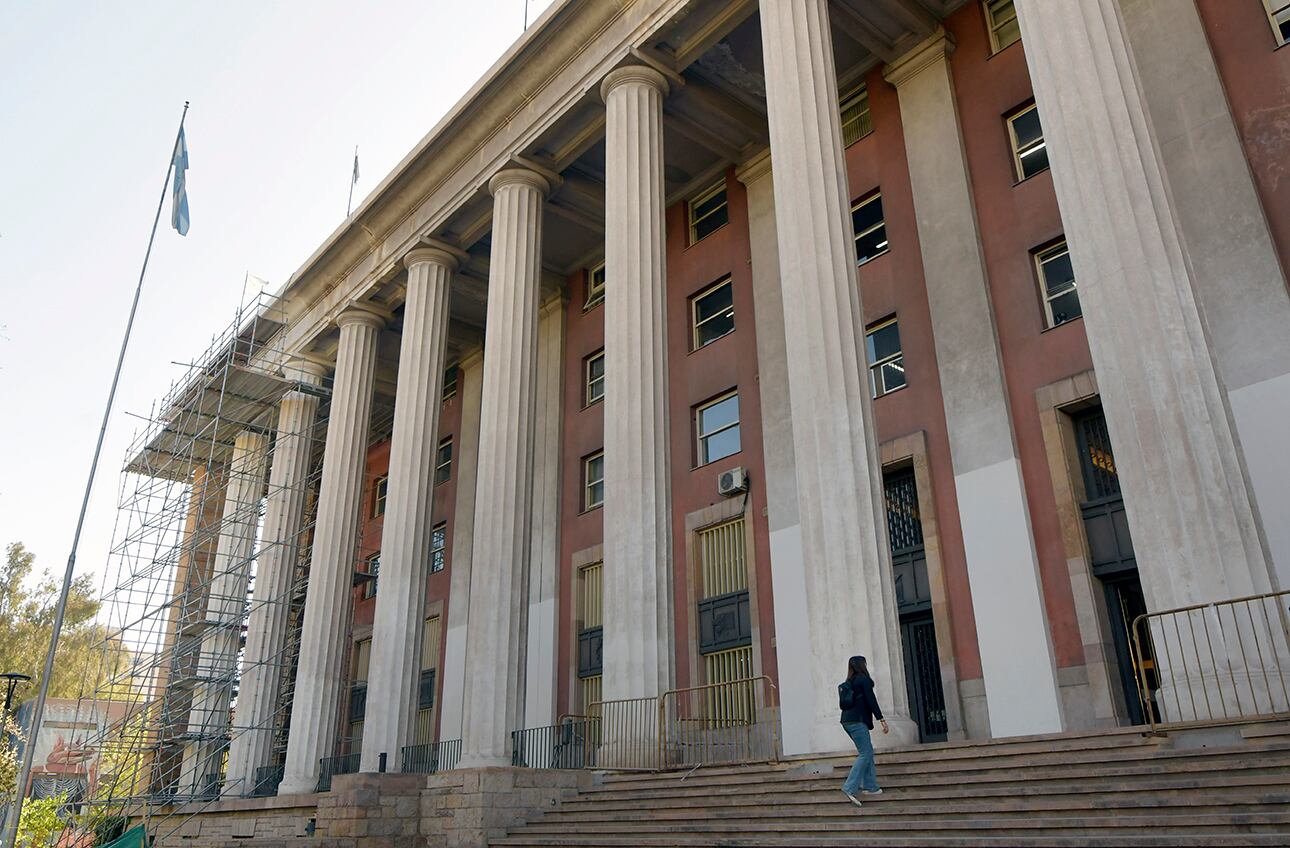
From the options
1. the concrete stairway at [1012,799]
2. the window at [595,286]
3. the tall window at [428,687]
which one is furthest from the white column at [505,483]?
the tall window at [428,687]

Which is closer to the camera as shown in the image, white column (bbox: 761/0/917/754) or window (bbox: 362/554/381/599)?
white column (bbox: 761/0/917/754)

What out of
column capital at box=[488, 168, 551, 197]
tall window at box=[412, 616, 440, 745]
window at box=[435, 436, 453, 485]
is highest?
column capital at box=[488, 168, 551, 197]

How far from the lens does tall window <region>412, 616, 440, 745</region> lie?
94.3 feet

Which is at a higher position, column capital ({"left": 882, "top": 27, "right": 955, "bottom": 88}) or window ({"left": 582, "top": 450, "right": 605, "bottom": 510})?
column capital ({"left": 882, "top": 27, "right": 955, "bottom": 88})

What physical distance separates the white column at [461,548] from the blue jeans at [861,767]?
16.4m

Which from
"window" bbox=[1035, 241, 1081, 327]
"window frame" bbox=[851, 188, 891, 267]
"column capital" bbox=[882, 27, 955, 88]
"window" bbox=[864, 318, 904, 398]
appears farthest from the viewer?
"window frame" bbox=[851, 188, 891, 267]

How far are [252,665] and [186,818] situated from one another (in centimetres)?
449

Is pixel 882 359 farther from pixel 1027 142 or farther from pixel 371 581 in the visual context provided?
pixel 371 581

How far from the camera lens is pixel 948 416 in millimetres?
17578

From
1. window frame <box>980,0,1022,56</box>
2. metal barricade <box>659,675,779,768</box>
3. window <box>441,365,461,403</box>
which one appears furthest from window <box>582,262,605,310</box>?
window frame <box>980,0,1022,56</box>

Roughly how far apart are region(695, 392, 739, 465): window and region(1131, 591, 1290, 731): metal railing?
1246cm

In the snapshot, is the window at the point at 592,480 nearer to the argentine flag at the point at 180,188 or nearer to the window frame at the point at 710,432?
the window frame at the point at 710,432

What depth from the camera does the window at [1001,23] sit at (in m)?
19.1

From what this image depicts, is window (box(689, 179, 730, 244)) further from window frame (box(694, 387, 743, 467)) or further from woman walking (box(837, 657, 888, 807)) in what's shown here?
woman walking (box(837, 657, 888, 807))
